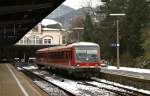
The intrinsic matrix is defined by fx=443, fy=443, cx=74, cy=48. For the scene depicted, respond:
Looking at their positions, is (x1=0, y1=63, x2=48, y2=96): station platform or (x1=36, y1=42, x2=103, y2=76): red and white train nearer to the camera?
(x1=0, y1=63, x2=48, y2=96): station platform

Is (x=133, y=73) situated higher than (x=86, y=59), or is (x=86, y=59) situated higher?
(x=86, y=59)

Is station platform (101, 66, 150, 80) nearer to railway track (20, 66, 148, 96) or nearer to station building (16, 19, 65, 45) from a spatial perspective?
railway track (20, 66, 148, 96)

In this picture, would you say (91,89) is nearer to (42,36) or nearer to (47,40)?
(47,40)

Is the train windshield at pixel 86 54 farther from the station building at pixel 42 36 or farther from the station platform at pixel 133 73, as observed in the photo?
the station building at pixel 42 36

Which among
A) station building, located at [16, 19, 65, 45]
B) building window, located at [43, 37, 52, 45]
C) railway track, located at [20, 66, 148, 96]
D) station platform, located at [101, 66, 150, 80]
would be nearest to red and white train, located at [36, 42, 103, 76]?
station platform, located at [101, 66, 150, 80]

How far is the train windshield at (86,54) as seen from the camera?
32.7m

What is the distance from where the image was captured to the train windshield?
32.7 meters

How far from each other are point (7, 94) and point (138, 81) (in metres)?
9.92

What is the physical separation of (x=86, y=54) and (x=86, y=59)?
521 mm

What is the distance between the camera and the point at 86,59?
32.6m

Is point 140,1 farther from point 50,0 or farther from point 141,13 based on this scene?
point 50,0

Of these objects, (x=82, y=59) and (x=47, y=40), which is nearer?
(x=82, y=59)

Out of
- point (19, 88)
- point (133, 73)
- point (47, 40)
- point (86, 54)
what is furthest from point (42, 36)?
point (19, 88)

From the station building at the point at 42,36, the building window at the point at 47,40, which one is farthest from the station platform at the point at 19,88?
the building window at the point at 47,40
